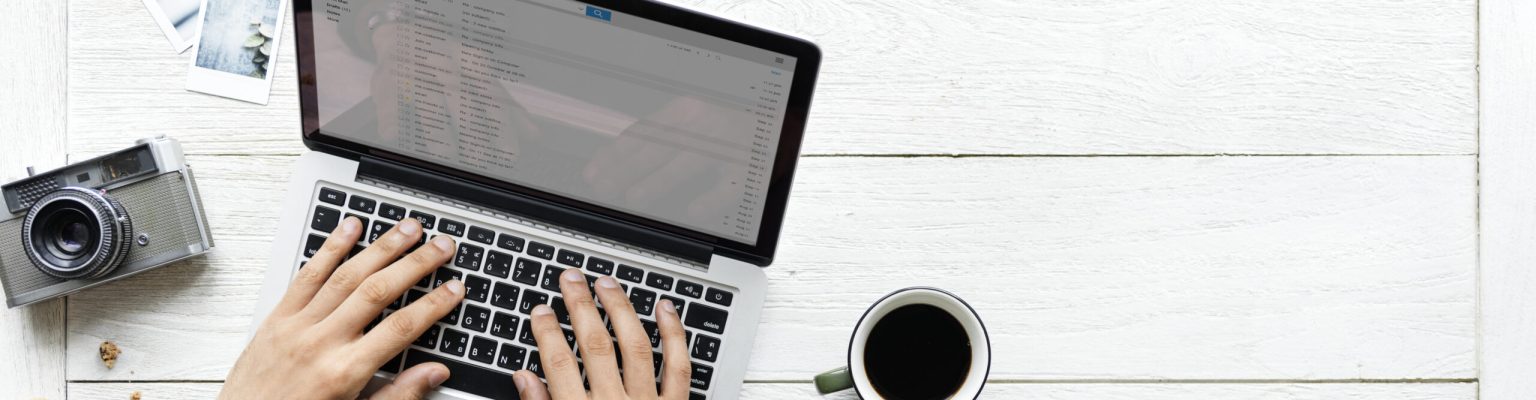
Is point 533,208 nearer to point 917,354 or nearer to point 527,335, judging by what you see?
point 527,335

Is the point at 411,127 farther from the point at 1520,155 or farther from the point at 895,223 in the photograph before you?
the point at 1520,155

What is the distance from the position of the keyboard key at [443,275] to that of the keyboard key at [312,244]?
95 millimetres

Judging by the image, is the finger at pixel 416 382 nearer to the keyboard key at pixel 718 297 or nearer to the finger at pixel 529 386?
the finger at pixel 529 386

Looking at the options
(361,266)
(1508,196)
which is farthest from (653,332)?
(1508,196)

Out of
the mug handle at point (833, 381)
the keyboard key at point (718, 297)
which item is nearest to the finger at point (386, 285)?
the keyboard key at point (718, 297)

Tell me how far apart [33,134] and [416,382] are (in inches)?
18.6

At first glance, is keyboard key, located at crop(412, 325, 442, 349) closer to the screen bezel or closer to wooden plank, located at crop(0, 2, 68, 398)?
the screen bezel

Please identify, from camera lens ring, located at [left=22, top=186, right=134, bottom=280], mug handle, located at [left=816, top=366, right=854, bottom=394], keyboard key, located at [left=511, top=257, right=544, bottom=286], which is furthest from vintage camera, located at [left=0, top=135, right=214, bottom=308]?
mug handle, located at [left=816, top=366, right=854, bottom=394]

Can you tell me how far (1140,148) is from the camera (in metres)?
0.81

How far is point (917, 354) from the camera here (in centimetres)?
75

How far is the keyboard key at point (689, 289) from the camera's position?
0.71 metres

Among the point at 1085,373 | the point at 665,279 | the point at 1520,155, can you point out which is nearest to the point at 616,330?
the point at 665,279

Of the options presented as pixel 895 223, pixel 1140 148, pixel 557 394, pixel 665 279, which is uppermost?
pixel 1140 148

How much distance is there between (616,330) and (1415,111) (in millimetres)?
742
